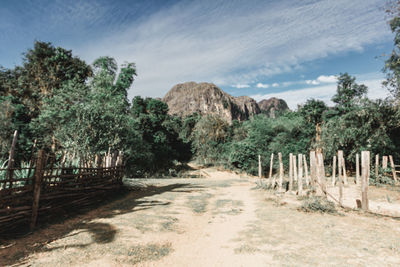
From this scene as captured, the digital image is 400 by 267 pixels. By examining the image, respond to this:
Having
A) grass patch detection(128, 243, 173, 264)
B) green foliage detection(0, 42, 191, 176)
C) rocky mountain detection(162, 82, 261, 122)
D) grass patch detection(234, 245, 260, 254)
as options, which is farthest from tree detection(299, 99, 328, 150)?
rocky mountain detection(162, 82, 261, 122)

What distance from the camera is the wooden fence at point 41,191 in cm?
379

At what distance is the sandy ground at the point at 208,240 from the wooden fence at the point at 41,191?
437 mm

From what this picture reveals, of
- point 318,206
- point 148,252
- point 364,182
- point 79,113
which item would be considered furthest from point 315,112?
point 148,252

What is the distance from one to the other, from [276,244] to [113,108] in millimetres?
12466

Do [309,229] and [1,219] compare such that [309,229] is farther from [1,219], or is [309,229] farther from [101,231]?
[1,219]

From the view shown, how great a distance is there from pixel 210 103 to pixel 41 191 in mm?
87735

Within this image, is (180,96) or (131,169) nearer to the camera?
(131,169)

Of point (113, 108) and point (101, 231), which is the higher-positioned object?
A: point (113, 108)

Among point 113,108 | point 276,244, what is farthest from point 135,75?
point 276,244

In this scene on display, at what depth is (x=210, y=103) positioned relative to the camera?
90.7 meters

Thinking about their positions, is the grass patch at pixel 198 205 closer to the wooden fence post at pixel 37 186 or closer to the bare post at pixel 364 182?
the wooden fence post at pixel 37 186

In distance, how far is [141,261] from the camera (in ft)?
10.3

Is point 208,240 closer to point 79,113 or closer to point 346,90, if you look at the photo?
point 79,113

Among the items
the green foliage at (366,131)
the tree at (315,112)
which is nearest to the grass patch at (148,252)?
the green foliage at (366,131)
